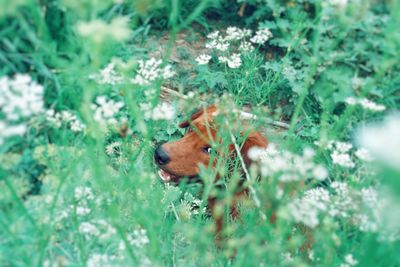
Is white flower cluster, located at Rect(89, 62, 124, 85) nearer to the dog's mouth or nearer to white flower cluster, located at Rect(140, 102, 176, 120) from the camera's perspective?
white flower cluster, located at Rect(140, 102, 176, 120)

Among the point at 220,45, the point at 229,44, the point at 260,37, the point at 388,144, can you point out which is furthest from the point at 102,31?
the point at 260,37

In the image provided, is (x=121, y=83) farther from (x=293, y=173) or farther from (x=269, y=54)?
(x=269, y=54)

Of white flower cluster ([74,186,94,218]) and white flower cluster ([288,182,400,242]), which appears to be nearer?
white flower cluster ([288,182,400,242])

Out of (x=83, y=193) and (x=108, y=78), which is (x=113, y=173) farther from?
(x=108, y=78)

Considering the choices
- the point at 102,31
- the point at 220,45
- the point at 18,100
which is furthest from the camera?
the point at 220,45

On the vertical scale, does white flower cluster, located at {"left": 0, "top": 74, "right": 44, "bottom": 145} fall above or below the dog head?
above

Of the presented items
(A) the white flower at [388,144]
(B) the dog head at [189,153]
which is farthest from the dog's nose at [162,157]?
(A) the white flower at [388,144]

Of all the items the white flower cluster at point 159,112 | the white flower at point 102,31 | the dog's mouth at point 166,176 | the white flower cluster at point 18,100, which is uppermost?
the white flower at point 102,31

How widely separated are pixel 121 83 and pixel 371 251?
1366 millimetres

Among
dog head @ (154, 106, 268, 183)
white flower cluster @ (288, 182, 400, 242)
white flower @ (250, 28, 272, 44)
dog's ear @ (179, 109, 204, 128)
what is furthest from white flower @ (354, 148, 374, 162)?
white flower @ (250, 28, 272, 44)

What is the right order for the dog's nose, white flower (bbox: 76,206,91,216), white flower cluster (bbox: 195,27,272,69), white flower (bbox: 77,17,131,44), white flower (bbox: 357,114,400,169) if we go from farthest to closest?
1. white flower cluster (bbox: 195,27,272,69)
2. the dog's nose
3. white flower (bbox: 76,206,91,216)
4. white flower (bbox: 77,17,131,44)
5. white flower (bbox: 357,114,400,169)

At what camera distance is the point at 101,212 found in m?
2.74

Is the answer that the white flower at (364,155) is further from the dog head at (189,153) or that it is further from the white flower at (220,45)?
the white flower at (220,45)

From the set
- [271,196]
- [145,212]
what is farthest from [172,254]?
[271,196]
